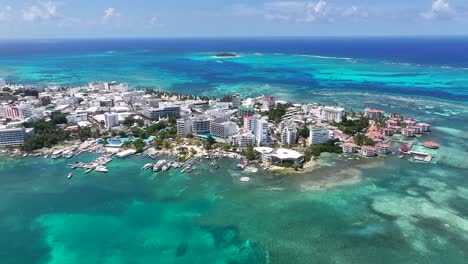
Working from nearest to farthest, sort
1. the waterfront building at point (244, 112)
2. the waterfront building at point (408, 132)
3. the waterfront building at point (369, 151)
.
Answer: the waterfront building at point (369, 151) → the waterfront building at point (408, 132) → the waterfront building at point (244, 112)

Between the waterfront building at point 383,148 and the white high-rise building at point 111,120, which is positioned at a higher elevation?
the white high-rise building at point 111,120

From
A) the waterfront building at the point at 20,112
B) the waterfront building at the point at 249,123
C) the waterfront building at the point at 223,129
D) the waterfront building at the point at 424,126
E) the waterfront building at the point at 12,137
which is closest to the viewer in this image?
the waterfront building at the point at 12,137

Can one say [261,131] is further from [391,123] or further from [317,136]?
[391,123]

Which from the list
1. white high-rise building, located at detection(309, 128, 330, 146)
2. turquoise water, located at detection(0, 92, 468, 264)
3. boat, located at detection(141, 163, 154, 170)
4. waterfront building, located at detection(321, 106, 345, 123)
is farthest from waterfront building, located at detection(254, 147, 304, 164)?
waterfront building, located at detection(321, 106, 345, 123)

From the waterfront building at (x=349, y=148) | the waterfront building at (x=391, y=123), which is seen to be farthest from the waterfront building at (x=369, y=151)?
the waterfront building at (x=391, y=123)

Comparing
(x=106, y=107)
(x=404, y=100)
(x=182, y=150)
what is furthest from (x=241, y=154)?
(x=404, y=100)

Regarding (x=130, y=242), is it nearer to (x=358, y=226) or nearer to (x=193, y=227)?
(x=193, y=227)

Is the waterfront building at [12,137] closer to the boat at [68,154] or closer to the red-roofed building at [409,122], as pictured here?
the boat at [68,154]

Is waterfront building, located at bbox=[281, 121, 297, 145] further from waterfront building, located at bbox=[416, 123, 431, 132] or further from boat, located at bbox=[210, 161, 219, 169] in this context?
waterfront building, located at bbox=[416, 123, 431, 132]
